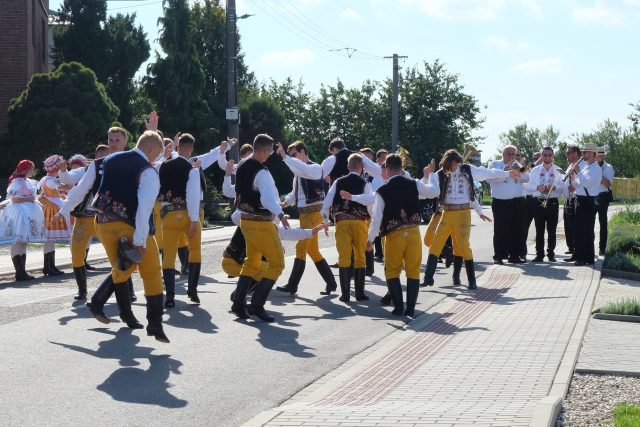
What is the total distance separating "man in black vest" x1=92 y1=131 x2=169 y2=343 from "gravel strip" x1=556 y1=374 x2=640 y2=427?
372 cm

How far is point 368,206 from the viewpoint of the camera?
45.8ft

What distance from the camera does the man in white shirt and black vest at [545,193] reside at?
19625 millimetres

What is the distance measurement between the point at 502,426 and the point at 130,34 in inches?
1633

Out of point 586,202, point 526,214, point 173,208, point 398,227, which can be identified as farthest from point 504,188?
point 173,208

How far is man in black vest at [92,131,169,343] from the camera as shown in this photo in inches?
385

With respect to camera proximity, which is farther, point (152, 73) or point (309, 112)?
point (309, 112)

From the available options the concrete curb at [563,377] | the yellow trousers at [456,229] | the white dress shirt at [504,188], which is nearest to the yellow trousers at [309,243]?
the yellow trousers at [456,229]

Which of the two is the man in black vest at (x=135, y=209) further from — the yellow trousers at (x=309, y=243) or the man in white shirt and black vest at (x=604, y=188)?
the man in white shirt and black vest at (x=604, y=188)

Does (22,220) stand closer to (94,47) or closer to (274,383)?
(274,383)

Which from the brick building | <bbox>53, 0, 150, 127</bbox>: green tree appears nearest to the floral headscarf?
the brick building

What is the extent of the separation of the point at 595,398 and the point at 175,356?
367cm

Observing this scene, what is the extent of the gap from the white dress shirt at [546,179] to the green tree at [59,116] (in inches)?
593

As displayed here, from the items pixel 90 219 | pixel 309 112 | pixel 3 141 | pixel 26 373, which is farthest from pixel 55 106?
pixel 309 112

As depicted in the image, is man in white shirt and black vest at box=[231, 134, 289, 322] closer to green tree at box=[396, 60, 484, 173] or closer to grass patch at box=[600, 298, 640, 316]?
grass patch at box=[600, 298, 640, 316]
